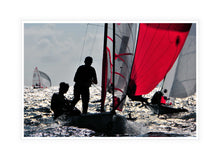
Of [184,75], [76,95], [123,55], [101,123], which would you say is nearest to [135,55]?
[123,55]

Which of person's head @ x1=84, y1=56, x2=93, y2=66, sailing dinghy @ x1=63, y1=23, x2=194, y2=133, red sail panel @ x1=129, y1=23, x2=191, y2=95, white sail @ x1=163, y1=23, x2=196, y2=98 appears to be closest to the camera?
sailing dinghy @ x1=63, y1=23, x2=194, y2=133

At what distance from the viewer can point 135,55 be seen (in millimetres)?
5891

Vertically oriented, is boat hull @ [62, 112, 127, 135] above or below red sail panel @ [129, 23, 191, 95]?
below

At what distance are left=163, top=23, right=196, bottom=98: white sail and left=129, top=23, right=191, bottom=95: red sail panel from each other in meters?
0.80

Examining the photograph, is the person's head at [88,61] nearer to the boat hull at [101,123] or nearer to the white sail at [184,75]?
the boat hull at [101,123]

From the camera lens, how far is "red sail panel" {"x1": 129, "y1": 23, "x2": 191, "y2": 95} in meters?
5.58

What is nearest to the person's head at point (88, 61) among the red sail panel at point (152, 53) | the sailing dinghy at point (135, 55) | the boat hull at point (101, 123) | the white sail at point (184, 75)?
the sailing dinghy at point (135, 55)

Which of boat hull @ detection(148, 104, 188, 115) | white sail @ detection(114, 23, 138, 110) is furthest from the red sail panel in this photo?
boat hull @ detection(148, 104, 188, 115)

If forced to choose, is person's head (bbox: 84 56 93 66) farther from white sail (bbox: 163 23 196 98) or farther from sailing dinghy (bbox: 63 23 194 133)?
white sail (bbox: 163 23 196 98)
